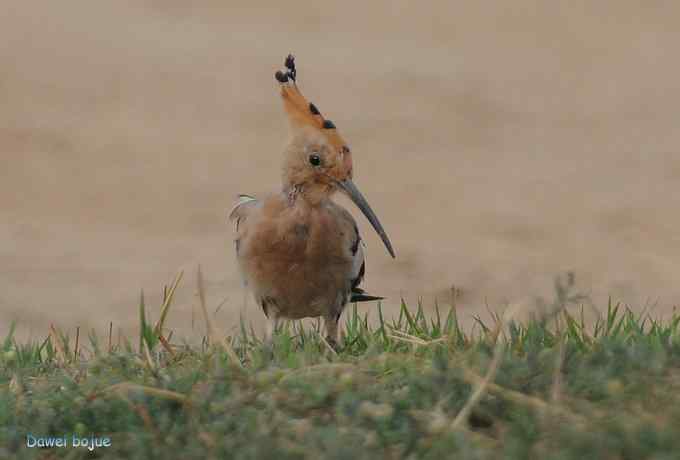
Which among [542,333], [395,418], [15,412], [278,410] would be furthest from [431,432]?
[15,412]

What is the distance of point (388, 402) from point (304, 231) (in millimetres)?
2003

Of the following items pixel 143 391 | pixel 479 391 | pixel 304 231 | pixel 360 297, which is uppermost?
pixel 304 231

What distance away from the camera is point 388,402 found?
329 cm

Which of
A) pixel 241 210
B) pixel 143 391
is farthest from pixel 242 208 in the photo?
pixel 143 391

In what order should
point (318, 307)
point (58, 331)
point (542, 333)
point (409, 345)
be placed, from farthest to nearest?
point (318, 307), point (58, 331), point (409, 345), point (542, 333)

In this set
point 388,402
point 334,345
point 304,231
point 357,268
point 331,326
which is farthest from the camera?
point 357,268

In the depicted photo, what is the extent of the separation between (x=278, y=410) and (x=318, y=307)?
2.00m

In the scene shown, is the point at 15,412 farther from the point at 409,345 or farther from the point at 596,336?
the point at 596,336

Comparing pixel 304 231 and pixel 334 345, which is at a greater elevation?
pixel 304 231

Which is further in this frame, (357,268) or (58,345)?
(357,268)

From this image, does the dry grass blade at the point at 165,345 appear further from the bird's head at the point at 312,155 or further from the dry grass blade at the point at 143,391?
the bird's head at the point at 312,155

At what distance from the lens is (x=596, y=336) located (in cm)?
420

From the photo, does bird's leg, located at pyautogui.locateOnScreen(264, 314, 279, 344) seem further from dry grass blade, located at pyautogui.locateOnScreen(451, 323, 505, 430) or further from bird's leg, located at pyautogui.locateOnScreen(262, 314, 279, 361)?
dry grass blade, located at pyautogui.locateOnScreen(451, 323, 505, 430)

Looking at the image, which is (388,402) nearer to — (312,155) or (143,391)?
(143,391)
